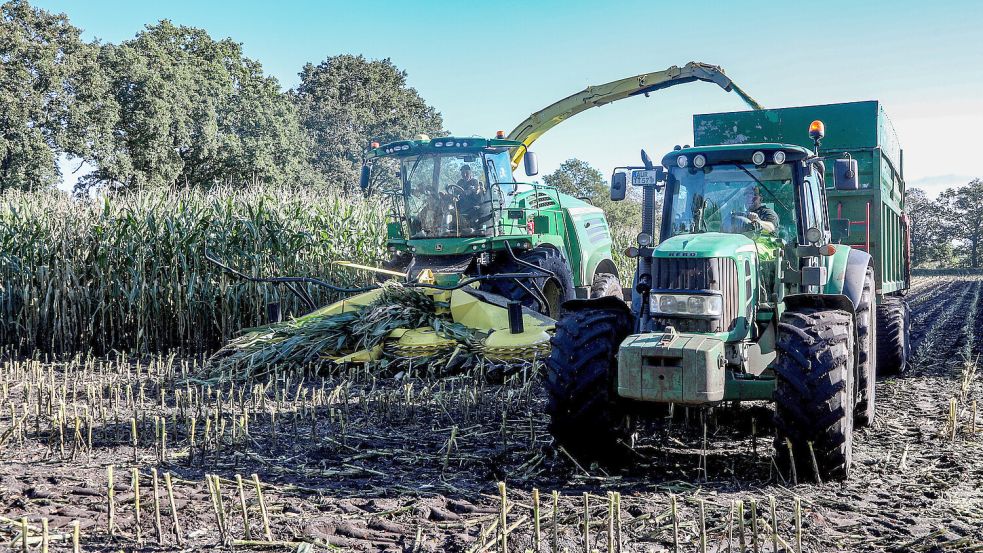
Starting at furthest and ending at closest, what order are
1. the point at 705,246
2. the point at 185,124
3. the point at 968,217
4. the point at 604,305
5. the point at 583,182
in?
the point at 968,217 → the point at 583,182 → the point at 185,124 → the point at 604,305 → the point at 705,246

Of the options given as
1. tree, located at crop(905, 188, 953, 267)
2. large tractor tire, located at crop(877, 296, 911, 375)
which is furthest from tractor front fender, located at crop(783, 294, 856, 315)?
tree, located at crop(905, 188, 953, 267)

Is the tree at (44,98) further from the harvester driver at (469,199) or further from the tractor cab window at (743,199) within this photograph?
the tractor cab window at (743,199)

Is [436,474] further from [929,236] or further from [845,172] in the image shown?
[929,236]

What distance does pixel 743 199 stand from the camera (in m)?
6.03

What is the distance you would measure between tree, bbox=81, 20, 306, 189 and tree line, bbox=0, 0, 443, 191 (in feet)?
0.14

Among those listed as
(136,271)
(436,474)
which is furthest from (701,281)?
(136,271)

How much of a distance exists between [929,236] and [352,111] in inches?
1610

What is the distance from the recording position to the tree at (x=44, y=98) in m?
26.2

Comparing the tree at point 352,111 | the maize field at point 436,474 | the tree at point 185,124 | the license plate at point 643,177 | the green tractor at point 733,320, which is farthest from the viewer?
the tree at point 352,111

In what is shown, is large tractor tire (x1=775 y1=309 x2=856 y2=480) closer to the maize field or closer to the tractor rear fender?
the maize field

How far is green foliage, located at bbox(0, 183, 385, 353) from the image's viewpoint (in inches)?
460

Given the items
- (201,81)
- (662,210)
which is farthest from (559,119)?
(201,81)

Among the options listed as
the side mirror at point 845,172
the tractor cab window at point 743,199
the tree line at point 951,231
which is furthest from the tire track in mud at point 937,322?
the tree line at point 951,231

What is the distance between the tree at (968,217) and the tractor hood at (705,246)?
184 feet
